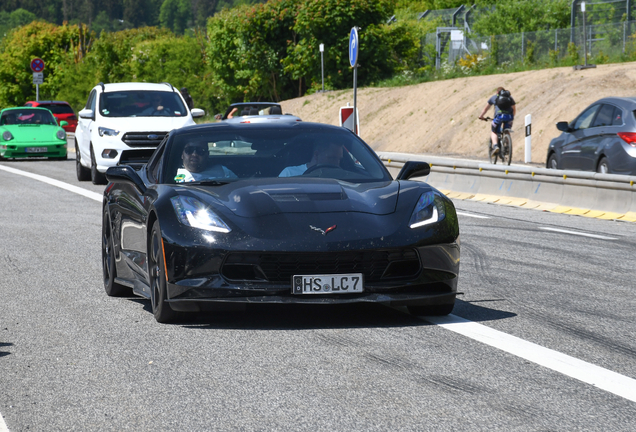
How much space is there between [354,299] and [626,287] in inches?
109

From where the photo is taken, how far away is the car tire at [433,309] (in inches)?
260

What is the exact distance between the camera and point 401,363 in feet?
17.6

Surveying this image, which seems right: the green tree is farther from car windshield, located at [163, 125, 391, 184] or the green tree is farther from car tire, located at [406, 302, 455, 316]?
car tire, located at [406, 302, 455, 316]

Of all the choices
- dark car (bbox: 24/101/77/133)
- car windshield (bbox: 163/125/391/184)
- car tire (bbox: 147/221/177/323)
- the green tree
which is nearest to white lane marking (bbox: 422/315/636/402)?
car windshield (bbox: 163/125/391/184)

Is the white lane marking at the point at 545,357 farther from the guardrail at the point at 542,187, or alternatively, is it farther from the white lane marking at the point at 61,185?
the white lane marking at the point at 61,185

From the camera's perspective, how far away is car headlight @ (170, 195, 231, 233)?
617cm

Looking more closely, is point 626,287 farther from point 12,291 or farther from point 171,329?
point 12,291

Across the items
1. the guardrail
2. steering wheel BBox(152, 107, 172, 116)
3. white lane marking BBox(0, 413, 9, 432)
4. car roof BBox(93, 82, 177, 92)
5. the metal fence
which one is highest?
the metal fence

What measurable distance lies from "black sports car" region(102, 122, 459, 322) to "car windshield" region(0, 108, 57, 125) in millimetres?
21470

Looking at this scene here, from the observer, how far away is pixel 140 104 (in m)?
19.7

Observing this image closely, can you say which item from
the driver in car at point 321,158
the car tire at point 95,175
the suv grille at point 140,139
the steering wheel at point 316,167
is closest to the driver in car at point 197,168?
the driver in car at point 321,158

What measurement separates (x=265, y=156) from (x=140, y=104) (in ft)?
42.6

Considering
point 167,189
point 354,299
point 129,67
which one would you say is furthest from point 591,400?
point 129,67

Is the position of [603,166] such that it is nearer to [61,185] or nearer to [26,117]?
[61,185]
